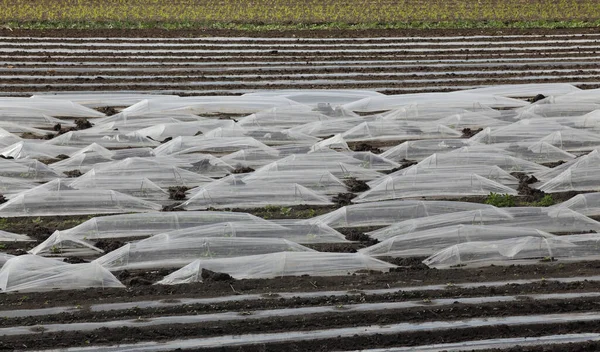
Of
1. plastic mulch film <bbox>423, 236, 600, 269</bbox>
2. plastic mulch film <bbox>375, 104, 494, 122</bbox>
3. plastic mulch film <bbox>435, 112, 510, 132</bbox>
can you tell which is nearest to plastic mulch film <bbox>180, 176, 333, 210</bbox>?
plastic mulch film <bbox>423, 236, 600, 269</bbox>

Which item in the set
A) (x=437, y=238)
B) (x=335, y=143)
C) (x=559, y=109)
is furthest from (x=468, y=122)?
(x=437, y=238)

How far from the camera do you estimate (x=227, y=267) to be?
9.34 meters

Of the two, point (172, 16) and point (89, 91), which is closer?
point (89, 91)

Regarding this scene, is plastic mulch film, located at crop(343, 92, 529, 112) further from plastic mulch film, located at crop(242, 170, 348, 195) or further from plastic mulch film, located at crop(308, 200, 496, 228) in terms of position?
plastic mulch film, located at crop(308, 200, 496, 228)

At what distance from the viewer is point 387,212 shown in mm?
10875

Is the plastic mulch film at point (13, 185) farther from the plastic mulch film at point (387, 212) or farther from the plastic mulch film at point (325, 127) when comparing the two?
the plastic mulch film at point (325, 127)

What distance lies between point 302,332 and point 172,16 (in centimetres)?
1695

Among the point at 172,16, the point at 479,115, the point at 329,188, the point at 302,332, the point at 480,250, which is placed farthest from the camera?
A: the point at 172,16

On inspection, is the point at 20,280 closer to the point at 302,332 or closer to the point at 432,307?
the point at 302,332

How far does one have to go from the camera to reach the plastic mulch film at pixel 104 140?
45.6 feet

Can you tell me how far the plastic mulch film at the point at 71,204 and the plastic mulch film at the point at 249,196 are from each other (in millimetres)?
587

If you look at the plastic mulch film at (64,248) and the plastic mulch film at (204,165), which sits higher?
the plastic mulch film at (204,165)

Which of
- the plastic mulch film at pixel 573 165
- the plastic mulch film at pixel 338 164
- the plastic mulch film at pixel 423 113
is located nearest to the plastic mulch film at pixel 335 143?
the plastic mulch film at pixel 338 164

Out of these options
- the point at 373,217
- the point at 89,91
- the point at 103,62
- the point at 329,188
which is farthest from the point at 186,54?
the point at 373,217
